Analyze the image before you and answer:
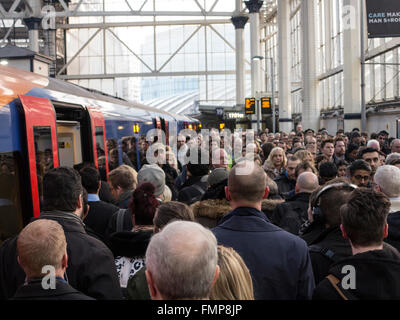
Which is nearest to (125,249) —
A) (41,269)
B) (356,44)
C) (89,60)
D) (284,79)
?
(41,269)

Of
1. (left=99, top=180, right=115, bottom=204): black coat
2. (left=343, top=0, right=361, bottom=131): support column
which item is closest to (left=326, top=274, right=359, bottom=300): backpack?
(left=99, top=180, right=115, bottom=204): black coat

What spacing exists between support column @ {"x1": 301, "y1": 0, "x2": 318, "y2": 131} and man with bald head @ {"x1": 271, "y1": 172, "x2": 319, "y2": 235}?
2929 cm

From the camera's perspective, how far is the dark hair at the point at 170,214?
3716 millimetres

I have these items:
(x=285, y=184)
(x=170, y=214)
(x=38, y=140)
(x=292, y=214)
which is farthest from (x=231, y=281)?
(x=285, y=184)

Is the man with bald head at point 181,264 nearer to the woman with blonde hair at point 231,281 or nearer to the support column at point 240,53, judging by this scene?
the woman with blonde hair at point 231,281

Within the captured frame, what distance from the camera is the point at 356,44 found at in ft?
82.4

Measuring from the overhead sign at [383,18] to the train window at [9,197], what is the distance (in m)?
11.0

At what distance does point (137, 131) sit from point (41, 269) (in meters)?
12.0

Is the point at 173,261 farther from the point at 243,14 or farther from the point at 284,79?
the point at 243,14

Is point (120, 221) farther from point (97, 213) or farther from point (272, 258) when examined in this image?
point (272, 258)

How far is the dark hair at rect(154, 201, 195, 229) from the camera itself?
3.72 m

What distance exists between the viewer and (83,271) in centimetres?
356

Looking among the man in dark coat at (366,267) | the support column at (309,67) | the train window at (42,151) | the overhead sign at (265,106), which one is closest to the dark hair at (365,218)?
the man in dark coat at (366,267)

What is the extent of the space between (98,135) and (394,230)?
630cm
